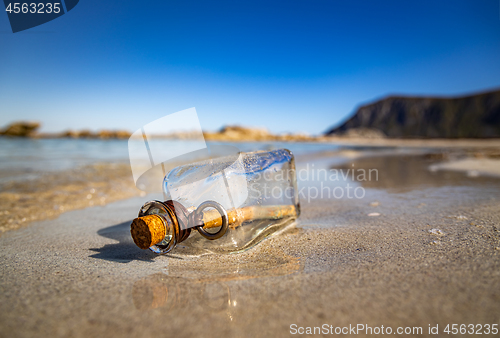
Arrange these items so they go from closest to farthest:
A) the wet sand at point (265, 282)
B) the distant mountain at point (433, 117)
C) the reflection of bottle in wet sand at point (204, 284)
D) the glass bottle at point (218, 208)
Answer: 1. the wet sand at point (265, 282)
2. the reflection of bottle in wet sand at point (204, 284)
3. the glass bottle at point (218, 208)
4. the distant mountain at point (433, 117)

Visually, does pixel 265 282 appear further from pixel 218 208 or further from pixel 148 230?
pixel 148 230

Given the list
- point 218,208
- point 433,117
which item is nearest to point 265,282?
point 218,208

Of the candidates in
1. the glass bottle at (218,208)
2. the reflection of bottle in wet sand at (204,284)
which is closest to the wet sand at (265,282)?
the reflection of bottle in wet sand at (204,284)

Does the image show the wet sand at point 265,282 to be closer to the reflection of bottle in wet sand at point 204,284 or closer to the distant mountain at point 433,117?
the reflection of bottle in wet sand at point 204,284

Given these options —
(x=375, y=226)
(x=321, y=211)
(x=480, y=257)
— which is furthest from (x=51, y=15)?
(x=480, y=257)

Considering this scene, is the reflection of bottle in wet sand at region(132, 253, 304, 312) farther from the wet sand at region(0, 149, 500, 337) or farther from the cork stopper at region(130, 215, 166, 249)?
the cork stopper at region(130, 215, 166, 249)

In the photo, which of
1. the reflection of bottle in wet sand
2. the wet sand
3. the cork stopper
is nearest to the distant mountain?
the wet sand

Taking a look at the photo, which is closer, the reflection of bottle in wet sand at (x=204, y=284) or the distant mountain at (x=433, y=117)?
the reflection of bottle in wet sand at (x=204, y=284)
